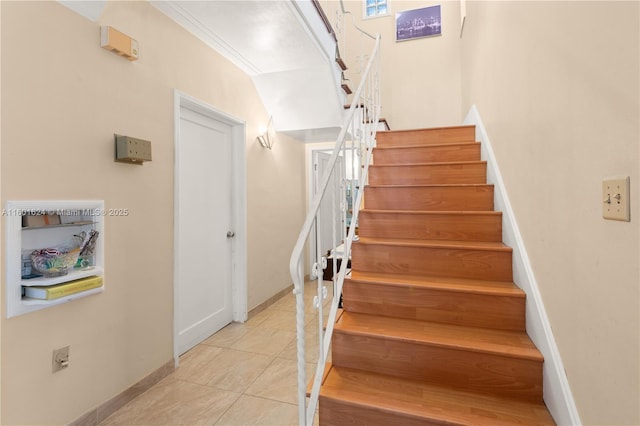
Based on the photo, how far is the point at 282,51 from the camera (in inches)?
104

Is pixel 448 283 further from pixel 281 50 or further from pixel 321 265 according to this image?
pixel 281 50

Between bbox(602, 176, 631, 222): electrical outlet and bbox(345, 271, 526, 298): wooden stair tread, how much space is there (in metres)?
0.74

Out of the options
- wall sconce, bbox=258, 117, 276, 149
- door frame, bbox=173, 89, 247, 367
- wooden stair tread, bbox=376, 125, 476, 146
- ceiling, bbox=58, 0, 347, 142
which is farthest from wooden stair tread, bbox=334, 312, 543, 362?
wall sconce, bbox=258, 117, 276, 149

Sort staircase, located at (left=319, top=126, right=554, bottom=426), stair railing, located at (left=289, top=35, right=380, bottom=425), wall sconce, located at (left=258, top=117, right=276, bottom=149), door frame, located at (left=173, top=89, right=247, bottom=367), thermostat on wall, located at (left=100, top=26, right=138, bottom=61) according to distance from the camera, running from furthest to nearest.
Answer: wall sconce, located at (left=258, top=117, right=276, bottom=149), door frame, located at (left=173, top=89, right=247, bottom=367), thermostat on wall, located at (left=100, top=26, right=138, bottom=61), staircase, located at (left=319, top=126, right=554, bottom=426), stair railing, located at (left=289, top=35, right=380, bottom=425)

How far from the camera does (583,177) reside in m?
1.07

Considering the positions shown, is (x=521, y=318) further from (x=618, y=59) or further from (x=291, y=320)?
(x=291, y=320)

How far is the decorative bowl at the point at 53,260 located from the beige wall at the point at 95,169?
0.20 meters

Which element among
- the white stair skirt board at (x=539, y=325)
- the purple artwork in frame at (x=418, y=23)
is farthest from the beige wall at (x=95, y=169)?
the purple artwork in frame at (x=418, y=23)

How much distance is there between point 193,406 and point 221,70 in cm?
252

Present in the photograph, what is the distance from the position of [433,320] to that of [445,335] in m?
0.16

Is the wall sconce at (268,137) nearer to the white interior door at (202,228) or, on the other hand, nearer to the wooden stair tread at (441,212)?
the white interior door at (202,228)

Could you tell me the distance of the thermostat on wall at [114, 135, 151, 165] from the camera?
5.95 feet

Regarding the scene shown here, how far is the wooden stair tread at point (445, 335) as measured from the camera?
1374 mm

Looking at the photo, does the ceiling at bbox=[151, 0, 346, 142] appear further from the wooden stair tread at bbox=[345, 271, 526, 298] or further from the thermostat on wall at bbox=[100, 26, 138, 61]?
the wooden stair tread at bbox=[345, 271, 526, 298]
